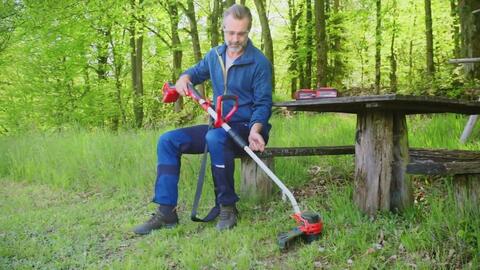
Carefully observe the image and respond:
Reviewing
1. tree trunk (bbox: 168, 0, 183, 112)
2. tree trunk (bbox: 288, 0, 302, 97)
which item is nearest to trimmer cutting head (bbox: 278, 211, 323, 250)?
tree trunk (bbox: 168, 0, 183, 112)

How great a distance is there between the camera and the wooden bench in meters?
2.78

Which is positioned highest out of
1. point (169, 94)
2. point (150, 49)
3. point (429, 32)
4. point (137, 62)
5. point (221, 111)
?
point (150, 49)

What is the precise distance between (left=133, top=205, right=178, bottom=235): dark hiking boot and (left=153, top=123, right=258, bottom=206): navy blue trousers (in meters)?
0.06

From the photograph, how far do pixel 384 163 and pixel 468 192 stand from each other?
656mm

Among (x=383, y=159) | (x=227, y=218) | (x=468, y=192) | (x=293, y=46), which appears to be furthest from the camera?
(x=293, y=46)

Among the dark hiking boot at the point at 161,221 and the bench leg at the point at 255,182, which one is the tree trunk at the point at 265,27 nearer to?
the bench leg at the point at 255,182

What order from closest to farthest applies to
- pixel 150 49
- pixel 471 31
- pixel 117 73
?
pixel 471 31, pixel 117 73, pixel 150 49

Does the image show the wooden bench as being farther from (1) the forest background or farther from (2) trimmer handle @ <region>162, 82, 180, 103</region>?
(1) the forest background

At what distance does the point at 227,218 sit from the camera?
376 centimetres

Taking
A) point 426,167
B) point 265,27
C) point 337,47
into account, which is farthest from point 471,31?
point 337,47

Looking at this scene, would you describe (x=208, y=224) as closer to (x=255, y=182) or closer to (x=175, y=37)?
(x=255, y=182)

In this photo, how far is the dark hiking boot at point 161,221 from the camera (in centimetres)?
385

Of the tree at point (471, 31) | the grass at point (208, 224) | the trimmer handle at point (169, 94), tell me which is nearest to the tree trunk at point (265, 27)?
the tree at point (471, 31)

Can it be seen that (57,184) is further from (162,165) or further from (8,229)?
(162,165)
